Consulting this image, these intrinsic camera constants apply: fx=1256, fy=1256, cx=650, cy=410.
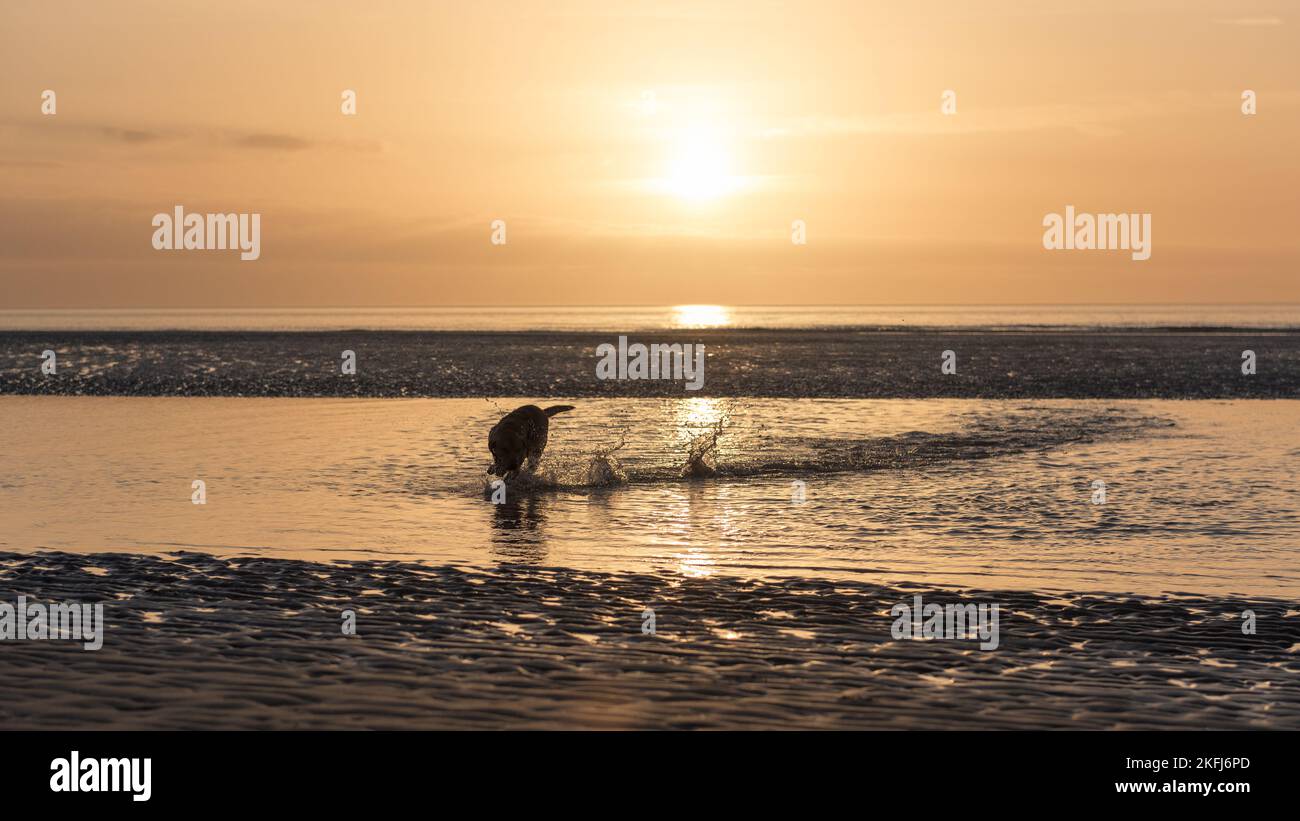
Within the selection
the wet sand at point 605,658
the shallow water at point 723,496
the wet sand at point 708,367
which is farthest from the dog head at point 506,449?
the wet sand at point 708,367

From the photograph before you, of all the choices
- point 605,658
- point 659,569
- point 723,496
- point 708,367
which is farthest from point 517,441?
point 708,367

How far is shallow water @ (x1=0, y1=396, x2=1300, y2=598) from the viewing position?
13242mm

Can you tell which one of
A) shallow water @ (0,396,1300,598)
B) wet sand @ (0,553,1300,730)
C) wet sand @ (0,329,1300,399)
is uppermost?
wet sand @ (0,329,1300,399)

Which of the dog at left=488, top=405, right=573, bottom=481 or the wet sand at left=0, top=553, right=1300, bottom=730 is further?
the dog at left=488, top=405, right=573, bottom=481

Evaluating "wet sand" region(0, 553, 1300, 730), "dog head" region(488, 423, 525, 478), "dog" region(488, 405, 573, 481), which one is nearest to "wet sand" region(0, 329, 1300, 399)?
"dog" region(488, 405, 573, 481)

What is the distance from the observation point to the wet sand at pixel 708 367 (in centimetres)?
4141

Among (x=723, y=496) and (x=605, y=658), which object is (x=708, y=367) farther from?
(x=605, y=658)

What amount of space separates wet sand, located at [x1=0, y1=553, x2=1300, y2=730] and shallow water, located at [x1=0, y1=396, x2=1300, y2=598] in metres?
1.17

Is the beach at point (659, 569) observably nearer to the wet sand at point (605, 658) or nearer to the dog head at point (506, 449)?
the wet sand at point (605, 658)

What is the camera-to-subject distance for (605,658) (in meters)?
9.17

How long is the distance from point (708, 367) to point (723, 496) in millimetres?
39535

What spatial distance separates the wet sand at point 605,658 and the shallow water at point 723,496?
1168mm

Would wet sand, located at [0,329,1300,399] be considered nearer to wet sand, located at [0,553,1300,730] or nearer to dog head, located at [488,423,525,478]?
dog head, located at [488,423,525,478]
